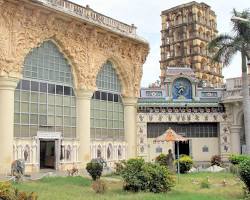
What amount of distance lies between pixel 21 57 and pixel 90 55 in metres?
6.00

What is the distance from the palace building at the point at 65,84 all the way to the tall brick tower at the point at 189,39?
30.3 meters

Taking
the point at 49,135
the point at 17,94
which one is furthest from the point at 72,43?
the point at 49,135

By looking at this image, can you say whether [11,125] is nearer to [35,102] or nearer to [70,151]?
[35,102]

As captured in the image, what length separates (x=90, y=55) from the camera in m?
29.3

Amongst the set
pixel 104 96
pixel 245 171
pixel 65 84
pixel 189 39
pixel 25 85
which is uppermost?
pixel 189 39

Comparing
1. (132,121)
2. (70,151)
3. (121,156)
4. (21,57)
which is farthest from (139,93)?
(21,57)

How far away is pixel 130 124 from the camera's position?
109ft

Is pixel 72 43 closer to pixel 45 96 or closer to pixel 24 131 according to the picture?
pixel 45 96

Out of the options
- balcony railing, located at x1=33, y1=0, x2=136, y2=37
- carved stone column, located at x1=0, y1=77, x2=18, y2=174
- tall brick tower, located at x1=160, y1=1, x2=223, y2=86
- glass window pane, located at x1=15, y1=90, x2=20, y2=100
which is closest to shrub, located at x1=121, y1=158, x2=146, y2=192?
carved stone column, located at x1=0, y1=77, x2=18, y2=174

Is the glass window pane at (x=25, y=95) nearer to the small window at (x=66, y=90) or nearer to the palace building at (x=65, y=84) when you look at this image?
the palace building at (x=65, y=84)

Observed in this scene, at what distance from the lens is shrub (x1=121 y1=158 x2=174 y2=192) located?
53.4 feet

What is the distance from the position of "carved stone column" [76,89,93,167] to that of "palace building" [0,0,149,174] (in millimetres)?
67

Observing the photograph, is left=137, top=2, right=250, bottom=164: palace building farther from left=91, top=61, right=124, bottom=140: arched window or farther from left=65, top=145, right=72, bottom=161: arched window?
left=65, top=145, right=72, bottom=161: arched window

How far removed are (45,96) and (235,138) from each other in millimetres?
16171
